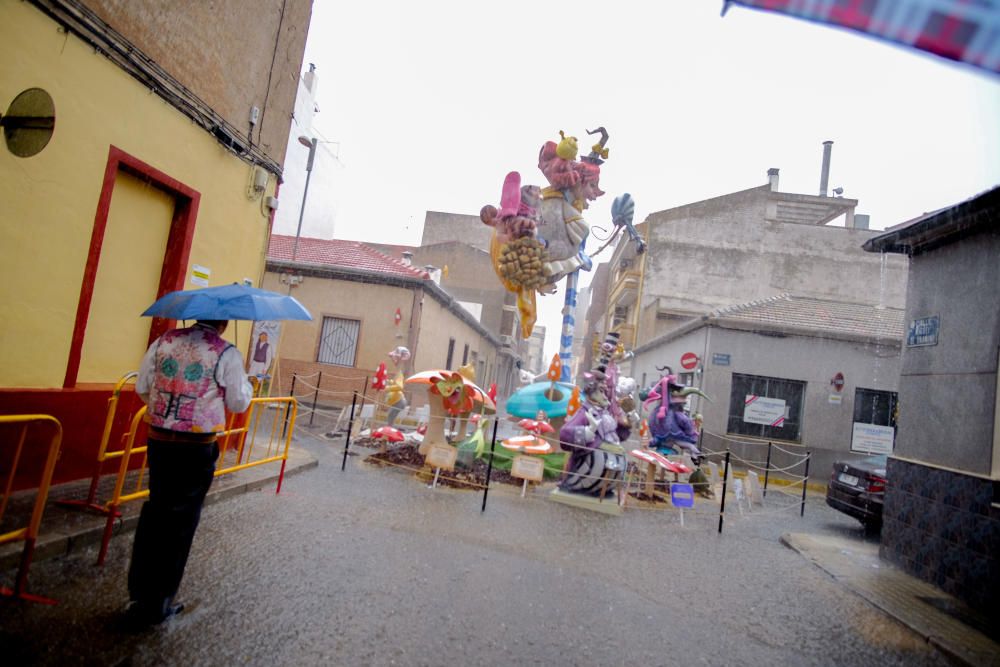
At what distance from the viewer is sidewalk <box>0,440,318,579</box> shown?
3.89 metres

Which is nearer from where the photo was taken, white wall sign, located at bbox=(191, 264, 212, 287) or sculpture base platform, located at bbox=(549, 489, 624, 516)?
white wall sign, located at bbox=(191, 264, 212, 287)

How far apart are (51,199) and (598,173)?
10.0m

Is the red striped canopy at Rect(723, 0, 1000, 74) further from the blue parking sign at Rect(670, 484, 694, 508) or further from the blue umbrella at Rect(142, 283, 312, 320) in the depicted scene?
the blue parking sign at Rect(670, 484, 694, 508)

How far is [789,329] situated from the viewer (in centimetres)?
1616

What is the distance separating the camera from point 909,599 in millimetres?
5512

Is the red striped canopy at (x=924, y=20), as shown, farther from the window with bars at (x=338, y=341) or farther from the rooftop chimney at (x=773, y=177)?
the rooftop chimney at (x=773, y=177)

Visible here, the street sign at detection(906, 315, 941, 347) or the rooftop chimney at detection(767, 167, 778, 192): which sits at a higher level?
the rooftop chimney at detection(767, 167, 778, 192)

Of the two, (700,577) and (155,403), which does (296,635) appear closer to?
(155,403)

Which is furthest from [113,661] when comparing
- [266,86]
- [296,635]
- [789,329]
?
[789,329]

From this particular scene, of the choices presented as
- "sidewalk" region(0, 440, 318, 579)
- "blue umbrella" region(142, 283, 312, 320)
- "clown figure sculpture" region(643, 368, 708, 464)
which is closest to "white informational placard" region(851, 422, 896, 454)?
"clown figure sculpture" region(643, 368, 708, 464)

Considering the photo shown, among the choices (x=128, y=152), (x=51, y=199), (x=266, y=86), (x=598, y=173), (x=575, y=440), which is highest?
(x=598, y=173)

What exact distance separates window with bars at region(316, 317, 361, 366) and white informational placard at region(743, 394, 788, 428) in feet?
39.4

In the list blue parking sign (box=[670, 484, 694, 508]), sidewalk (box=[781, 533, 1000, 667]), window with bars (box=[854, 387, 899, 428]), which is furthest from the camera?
window with bars (box=[854, 387, 899, 428])

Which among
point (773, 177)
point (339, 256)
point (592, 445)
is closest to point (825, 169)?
A: point (773, 177)
